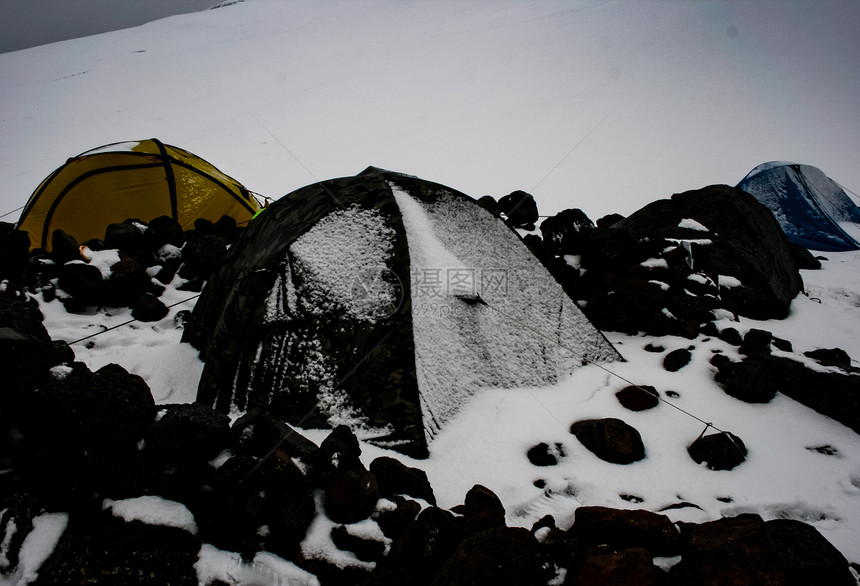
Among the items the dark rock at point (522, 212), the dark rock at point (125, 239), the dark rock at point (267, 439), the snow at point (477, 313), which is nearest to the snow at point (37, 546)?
the dark rock at point (267, 439)

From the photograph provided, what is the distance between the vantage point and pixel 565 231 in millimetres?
4969

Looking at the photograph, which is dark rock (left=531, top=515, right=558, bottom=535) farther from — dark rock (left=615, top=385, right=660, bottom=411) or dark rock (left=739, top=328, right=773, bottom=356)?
dark rock (left=739, top=328, right=773, bottom=356)

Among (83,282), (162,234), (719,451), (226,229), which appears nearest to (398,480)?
(719,451)

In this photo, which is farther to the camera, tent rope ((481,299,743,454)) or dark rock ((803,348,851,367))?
dark rock ((803,348,851,367))

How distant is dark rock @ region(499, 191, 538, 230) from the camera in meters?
6.12

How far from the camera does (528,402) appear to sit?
2.78 metres

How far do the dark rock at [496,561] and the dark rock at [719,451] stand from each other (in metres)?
1.45

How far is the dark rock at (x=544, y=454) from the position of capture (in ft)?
7.76

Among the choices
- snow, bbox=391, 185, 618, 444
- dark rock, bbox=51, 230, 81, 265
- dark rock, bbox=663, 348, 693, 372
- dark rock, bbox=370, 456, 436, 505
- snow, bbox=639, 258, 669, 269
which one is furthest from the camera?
snow, bbox=639, 258, 669, 269

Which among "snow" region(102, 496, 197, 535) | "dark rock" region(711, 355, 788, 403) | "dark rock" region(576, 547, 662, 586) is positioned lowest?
"dark rock" region(711, 355, 788, 403)

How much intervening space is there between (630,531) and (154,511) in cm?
171

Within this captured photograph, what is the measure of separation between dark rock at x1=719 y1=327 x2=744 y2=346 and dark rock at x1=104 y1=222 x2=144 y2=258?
5545mm

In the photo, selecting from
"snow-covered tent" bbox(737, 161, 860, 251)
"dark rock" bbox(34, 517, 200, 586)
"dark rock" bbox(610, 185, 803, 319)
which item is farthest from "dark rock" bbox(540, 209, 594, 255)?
"snow-covered tent" bbox(737, 161, 860, 251)

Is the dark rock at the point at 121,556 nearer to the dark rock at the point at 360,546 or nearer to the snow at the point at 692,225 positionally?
the dark rock at the point at 360,546
